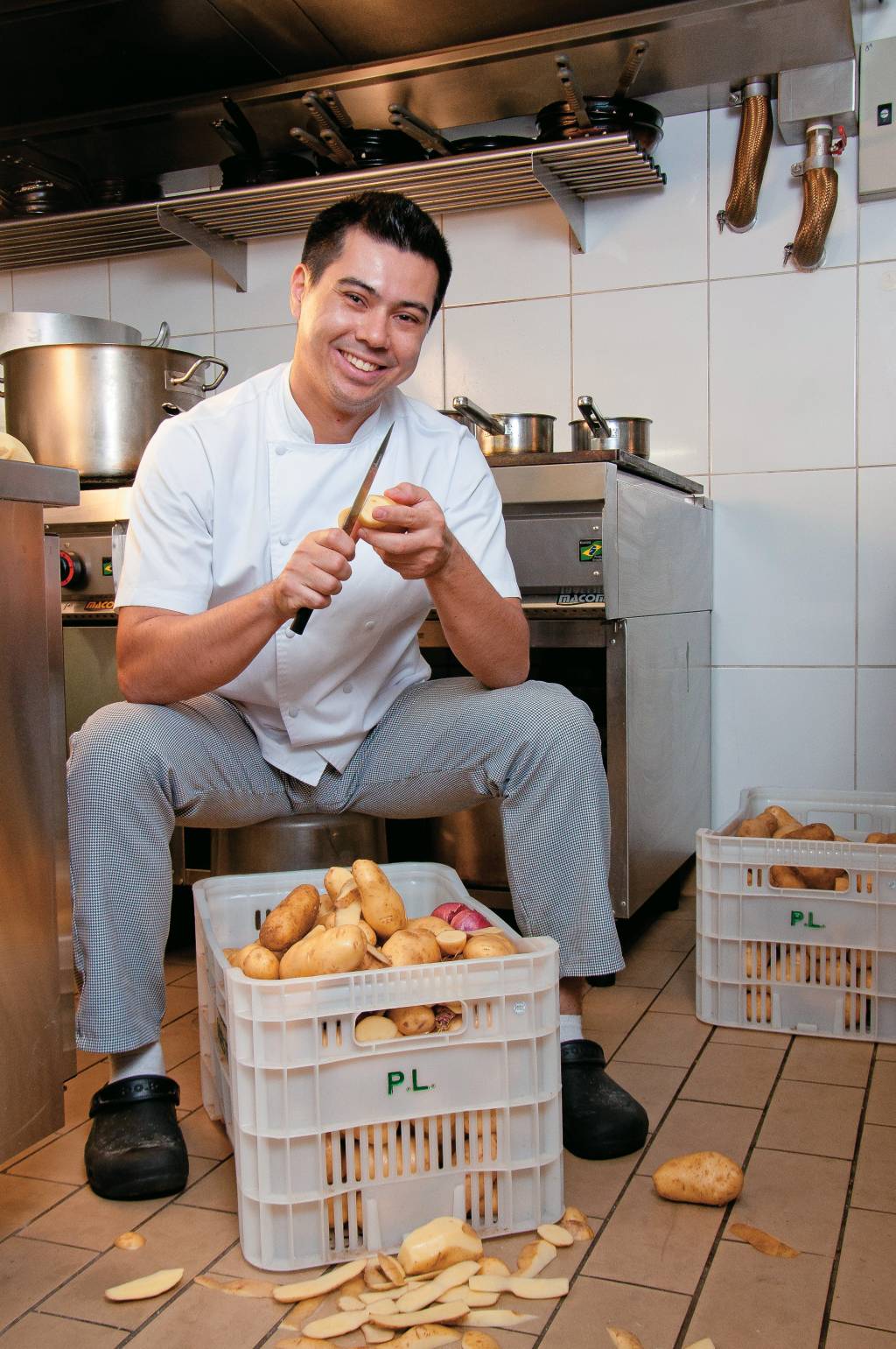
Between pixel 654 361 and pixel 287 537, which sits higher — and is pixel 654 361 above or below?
above

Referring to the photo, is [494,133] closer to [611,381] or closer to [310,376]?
[611,381]

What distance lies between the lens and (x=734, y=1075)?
1543 millimetres

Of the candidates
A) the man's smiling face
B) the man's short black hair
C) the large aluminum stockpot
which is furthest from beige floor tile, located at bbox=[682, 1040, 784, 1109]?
the large aluminum stockpot

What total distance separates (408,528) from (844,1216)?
84cm

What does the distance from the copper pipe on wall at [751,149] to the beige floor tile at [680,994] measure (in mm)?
1459

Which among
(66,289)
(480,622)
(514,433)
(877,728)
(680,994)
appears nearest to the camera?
(480,622)

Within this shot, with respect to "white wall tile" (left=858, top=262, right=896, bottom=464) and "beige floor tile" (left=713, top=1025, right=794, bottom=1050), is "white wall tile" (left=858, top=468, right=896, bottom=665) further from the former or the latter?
"beige floor tile" (left=713, top=1025, right=794, bottom=1050)

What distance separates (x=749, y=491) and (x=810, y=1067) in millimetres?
1248

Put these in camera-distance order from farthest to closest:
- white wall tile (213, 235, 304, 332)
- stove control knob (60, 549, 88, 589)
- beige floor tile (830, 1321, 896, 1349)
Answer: white wall tile (213, 235, 304, 332)
stove control knob (60, 549, 88, 589)
beige floor tile (830, 1321, 896, 1349)

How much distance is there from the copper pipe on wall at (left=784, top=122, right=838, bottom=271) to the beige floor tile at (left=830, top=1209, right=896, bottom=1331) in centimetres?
177

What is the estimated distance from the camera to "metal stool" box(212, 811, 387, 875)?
5.22 feet

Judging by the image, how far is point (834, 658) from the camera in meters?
2.39

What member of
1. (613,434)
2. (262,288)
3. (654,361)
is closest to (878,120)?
(654,361)

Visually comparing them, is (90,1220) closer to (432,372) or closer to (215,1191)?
(215,1191)
